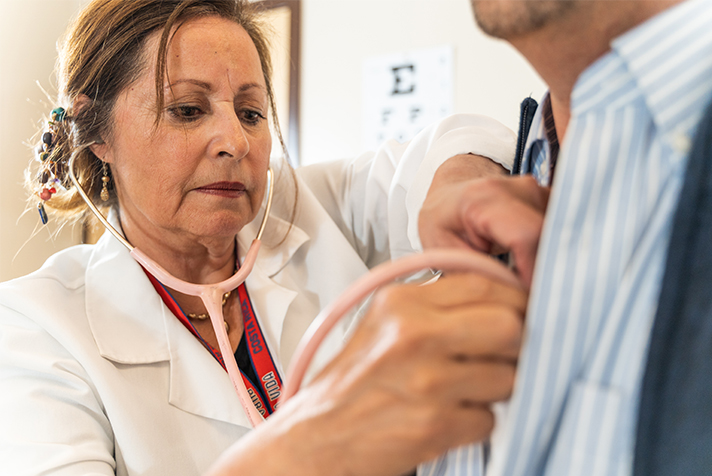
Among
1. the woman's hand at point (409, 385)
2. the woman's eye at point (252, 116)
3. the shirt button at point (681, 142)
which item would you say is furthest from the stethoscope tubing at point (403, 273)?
the woman's eye at point (252, 116)

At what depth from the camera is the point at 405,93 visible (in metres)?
2.23

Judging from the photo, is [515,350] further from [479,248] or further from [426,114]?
[426,114]

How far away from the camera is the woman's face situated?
0.90 m

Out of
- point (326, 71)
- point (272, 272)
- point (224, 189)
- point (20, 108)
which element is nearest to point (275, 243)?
point (272, 272)

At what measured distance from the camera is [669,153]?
1.11ft

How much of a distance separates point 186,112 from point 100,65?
0.19 metres

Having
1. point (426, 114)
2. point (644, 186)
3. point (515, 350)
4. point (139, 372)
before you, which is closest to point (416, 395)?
point (515, 350)

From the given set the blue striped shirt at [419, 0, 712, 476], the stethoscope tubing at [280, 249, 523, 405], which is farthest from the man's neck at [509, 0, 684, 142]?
the stethoscope tubing at [280, 249, 523, 405]

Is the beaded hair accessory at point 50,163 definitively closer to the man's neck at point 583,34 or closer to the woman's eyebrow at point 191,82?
the woman's eyebrow at point 191,82

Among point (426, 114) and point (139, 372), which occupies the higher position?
point (426, 114)

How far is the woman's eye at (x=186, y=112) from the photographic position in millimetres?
904

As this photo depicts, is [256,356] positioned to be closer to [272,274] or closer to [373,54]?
[272,274]

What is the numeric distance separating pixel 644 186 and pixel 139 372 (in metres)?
0.80

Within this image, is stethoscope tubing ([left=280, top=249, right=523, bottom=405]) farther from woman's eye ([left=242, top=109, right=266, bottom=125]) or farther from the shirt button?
woman's eye ([left=242, top=109, right=266, bottom=125])
